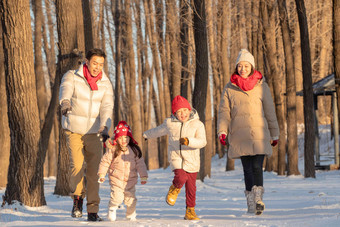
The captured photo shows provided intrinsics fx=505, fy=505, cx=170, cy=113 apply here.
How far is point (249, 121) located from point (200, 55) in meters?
6.18

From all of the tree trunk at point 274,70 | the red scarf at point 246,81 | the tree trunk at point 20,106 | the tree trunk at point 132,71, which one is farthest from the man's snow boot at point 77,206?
the tree trunk at point 132,71

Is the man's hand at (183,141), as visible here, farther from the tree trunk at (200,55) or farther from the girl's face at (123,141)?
the tree trunk at (200,55)

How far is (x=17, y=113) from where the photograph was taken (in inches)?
315

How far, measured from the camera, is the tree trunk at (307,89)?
14.1 meters

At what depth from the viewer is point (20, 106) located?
8.00 meters

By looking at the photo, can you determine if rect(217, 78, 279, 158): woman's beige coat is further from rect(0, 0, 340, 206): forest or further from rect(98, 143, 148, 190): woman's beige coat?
rect(0, 0, 340, 206): forest

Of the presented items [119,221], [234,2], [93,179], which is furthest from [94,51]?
[234,2]

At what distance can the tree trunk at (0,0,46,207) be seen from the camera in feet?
26.1

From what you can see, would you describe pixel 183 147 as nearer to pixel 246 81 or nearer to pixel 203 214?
pixel 203 214

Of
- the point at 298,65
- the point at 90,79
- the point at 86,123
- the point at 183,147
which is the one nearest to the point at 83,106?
the point at 86,123

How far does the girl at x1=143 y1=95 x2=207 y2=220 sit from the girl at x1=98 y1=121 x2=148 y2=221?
0.34 metres

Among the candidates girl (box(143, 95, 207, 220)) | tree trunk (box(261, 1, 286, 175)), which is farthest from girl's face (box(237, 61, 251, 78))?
tree trunk (box(261, 1, 286, 175))

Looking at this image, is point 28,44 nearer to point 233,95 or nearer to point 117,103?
point 233,95

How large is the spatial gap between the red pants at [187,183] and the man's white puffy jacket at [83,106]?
1.07 m
